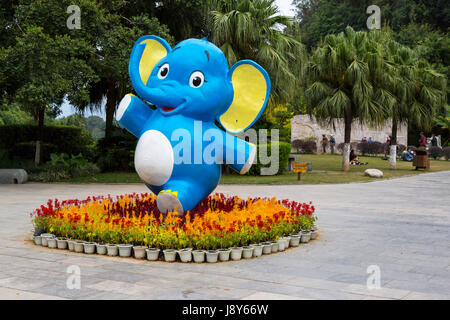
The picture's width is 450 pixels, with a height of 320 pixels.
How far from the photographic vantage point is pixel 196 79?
744cm

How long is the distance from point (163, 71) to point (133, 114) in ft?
2.70

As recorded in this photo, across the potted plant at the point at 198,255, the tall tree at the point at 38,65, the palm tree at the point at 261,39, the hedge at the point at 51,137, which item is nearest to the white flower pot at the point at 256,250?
the potted plant at the point at 198,255

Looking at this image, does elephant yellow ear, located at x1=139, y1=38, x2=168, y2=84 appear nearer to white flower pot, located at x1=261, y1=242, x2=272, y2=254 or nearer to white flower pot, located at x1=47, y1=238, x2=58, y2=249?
white flower pot, located at x1=47, y1=238, x2=58, y2=249

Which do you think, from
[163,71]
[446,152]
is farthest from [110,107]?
[446,152]

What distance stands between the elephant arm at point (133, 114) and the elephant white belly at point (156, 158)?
593mm

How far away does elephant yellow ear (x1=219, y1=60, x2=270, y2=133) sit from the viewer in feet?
25.8

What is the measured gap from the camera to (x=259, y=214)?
7.47 m

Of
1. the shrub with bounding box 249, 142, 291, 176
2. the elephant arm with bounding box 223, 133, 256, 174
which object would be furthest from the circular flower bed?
the shrub with bounding box 249, 142, 291, 176

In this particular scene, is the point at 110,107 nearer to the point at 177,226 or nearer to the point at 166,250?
the point at 177,226

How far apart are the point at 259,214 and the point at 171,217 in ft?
4.59

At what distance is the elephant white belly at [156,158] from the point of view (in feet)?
23.5

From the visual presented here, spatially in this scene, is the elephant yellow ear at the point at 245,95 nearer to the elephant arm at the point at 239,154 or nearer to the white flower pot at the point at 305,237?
the elephant arm at the point at 239,154

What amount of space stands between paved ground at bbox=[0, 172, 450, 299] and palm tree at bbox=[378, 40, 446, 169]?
12726mm

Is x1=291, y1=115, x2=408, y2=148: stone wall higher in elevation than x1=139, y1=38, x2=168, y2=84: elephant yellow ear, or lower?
higher
